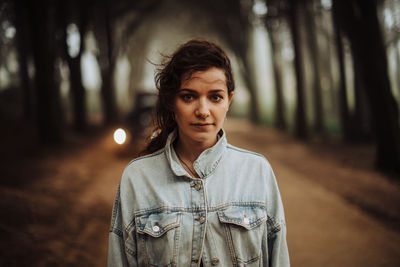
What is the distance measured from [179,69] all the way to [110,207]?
4277mm

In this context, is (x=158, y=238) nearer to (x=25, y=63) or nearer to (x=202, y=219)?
(x=202, y=219)

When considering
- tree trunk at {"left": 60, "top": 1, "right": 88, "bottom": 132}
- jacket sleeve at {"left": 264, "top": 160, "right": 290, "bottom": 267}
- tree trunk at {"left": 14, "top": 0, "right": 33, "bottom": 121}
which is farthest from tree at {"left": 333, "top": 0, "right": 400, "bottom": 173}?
tree trunk at {"left": 14, "top": 0, "right": 33, "bottom": 121}

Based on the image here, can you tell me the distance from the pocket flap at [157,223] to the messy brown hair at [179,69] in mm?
487

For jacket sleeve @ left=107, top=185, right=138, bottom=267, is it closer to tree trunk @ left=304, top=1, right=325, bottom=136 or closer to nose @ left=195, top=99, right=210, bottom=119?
nose @ left=195, top=99, right=210, bottom=119

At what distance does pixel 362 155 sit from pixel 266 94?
1879 inches

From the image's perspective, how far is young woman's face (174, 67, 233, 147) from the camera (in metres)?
1.85

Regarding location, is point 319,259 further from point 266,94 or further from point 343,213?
point 266,94

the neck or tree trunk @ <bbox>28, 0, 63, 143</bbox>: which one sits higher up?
tree trunk @ <bbox>28, 0, 63, 143</bbox>

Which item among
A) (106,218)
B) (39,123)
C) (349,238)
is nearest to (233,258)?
(349,238)

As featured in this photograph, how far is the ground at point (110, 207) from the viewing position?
12.4 ft

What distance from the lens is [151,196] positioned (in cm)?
186

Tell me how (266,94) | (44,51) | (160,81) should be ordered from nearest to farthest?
(160,81) → (44,51) → (266,94)

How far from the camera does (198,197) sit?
186 cm

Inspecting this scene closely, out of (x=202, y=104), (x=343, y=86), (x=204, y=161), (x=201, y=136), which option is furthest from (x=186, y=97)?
(x=343, y=86)
